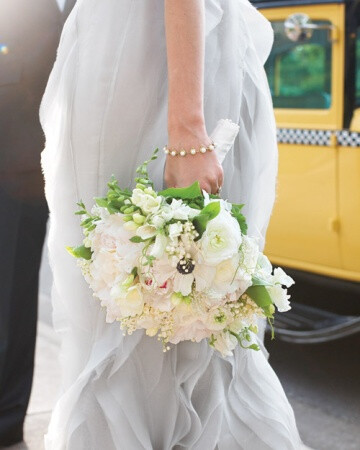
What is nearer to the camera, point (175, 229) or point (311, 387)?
point (175, 229)

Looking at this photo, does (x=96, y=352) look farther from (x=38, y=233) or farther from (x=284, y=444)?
(x=38, y=233)

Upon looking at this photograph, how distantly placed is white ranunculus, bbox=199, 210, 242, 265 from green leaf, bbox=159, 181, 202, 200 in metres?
0.06

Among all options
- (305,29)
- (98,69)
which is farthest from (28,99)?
(305,29)

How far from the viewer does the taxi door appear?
3.75 m

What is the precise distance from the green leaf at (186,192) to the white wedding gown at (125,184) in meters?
0.20

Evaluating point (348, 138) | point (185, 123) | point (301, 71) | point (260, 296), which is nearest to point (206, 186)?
point (185, 123)

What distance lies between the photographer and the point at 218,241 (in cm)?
161

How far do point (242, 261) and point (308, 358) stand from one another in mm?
2425

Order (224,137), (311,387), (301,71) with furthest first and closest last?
(301,71) → (311,387) → (224,137)

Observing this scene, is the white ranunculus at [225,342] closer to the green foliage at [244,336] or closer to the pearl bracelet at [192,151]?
the green foliage at [244,336]

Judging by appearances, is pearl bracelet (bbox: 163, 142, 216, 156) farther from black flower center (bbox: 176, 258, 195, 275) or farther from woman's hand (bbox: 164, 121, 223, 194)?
black flower center (bbox: 176, 258, 195, 275)

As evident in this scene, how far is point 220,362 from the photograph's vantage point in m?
1.95

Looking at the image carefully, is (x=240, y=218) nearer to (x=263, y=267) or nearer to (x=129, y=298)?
(x=263, y=267)

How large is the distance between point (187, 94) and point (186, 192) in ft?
0.75
